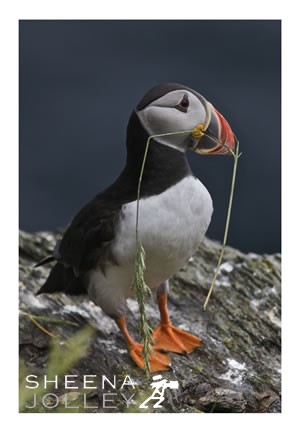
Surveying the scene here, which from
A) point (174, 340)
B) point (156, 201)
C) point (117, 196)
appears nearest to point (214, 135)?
point (156, 201)

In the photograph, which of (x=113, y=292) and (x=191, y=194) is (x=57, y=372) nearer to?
(x=113, y=292)

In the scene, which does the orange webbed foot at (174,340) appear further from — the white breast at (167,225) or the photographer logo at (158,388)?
the white breast at (167,225)

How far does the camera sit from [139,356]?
159 inches

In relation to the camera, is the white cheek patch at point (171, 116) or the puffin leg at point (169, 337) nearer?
the white cheek patch at point (171, 116)

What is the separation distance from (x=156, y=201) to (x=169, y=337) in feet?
3.08

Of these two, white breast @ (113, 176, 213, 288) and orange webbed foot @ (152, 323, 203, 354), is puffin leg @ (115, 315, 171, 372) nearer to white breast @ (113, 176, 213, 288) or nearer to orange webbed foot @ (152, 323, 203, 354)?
orange webbed foot @ (152, 323, 203, 354)

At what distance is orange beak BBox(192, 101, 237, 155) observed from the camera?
3631 mm

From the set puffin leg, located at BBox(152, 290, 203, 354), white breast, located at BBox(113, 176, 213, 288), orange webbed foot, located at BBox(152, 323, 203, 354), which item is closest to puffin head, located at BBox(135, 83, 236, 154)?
white breast, located at BBox(113, 176, 213, 288)

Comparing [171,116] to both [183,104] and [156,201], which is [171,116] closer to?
[183,104]

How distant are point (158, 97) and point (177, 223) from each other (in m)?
0.54

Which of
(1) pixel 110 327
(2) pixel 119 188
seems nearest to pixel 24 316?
(1) pixel 110 327

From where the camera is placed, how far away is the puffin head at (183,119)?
3.59 meters

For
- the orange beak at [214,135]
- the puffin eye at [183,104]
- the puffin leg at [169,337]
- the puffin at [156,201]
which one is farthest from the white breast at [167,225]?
the puffin leg at [169,337]

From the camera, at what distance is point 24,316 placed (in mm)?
4422
